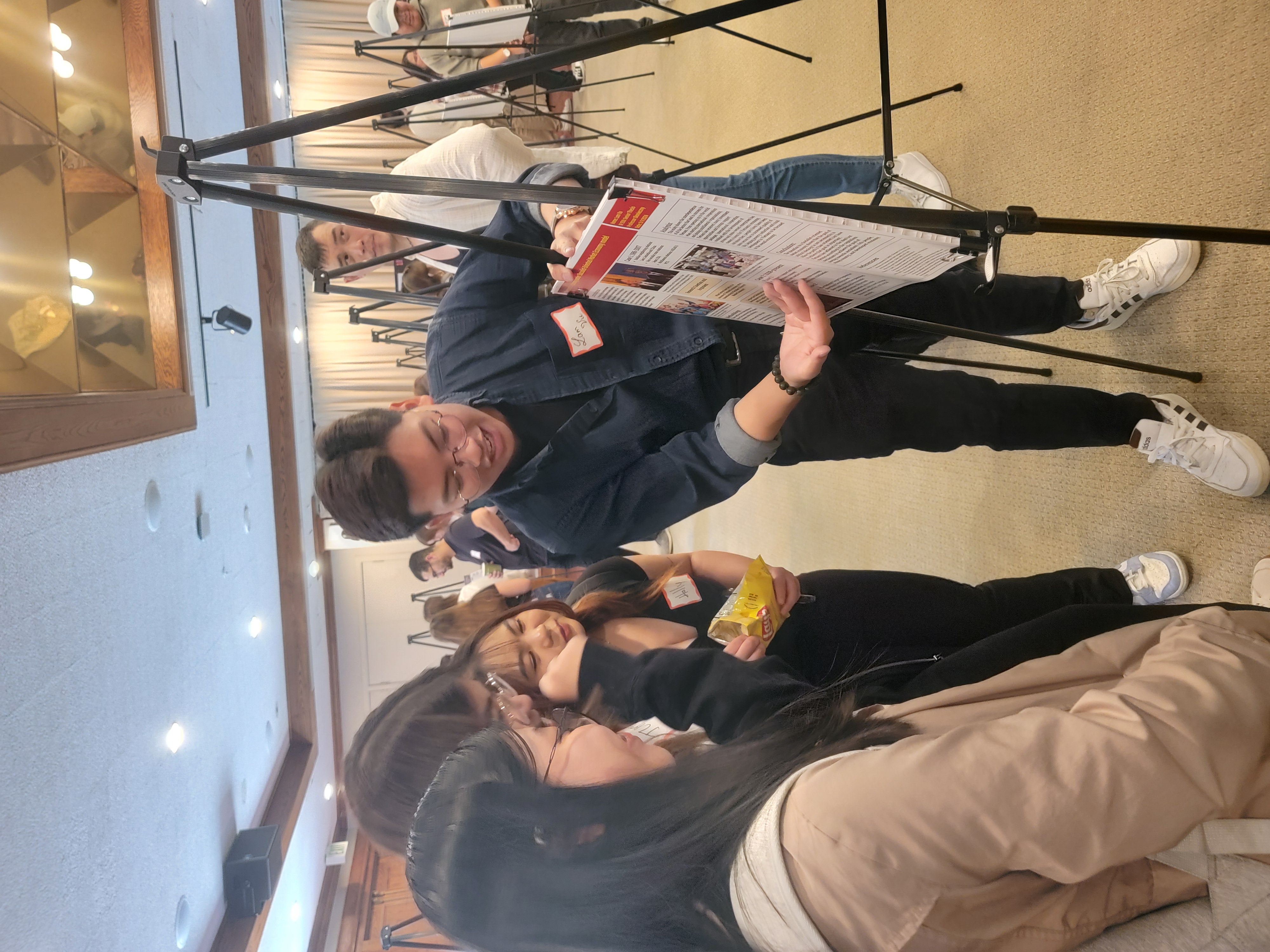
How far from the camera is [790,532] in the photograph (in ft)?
11.2

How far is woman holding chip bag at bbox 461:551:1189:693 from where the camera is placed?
1.28 metres

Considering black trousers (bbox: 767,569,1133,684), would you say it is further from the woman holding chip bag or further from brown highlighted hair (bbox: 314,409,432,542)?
brown highlighted hair (bbox: 314,409,432,542)

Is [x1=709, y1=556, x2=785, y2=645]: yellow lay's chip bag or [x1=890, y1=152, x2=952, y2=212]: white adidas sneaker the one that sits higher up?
[x1=890, y1=152, x2=952, y2=212]: white adidas sneaker

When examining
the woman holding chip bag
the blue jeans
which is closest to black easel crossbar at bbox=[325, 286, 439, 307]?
the blue jeans

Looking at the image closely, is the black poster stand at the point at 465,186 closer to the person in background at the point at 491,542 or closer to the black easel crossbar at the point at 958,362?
the black easel crossbar at the point at 958,362

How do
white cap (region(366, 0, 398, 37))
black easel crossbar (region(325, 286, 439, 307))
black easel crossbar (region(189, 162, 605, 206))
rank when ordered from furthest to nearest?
white cap (region(366, 0, 398, 37)) < black easel crossbar (region(325, 286, 439, 307)) < black easel crossbar (region(189, 162, 605, 206))

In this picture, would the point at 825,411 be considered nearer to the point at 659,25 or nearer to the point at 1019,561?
the point at 659,25

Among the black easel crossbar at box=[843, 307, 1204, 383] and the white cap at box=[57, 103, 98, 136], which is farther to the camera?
the white cap at box=[57, 103, 98, 136]

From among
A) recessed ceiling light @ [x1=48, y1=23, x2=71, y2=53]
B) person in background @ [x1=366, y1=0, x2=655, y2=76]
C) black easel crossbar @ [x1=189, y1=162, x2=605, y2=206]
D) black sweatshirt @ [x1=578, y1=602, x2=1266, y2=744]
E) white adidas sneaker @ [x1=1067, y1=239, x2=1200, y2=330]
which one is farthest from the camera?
person in background @ [x1=366, y1=0, x2=655, y2=76]

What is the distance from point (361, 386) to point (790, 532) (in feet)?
13.2

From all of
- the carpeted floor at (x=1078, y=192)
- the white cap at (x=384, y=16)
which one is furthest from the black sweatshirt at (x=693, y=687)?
the white cap at (x=384, y=16)

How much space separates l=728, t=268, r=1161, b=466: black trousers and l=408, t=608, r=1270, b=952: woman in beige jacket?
0.61 metres

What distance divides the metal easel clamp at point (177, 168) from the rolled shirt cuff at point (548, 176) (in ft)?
1.90

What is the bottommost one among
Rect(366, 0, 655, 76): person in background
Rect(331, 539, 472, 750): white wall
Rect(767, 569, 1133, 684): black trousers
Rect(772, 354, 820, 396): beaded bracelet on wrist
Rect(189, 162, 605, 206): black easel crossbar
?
Rect(331, 539, 472, 750): white wall
